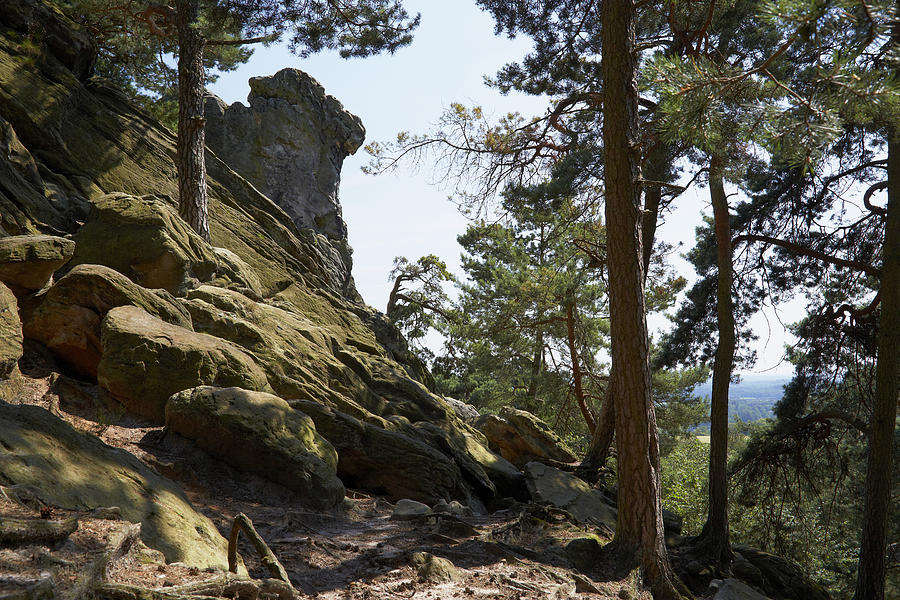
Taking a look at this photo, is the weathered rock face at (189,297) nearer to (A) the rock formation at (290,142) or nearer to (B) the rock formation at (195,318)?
(B) the rock formation at (195,318)

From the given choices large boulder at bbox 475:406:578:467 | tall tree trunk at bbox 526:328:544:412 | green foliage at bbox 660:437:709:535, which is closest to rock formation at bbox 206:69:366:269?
tall tree trunk at bbox 526:328:544:412

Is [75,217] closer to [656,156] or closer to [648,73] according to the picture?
[648,73]

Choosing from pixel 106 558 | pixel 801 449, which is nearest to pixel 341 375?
pixel 106 558

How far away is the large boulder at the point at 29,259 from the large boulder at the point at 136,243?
142cm

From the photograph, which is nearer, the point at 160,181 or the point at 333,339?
the point at 333,339

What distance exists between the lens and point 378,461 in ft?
23.2

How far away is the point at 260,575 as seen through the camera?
3.60m

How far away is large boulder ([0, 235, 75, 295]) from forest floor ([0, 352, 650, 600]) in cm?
99

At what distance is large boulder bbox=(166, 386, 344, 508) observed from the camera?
215 inches

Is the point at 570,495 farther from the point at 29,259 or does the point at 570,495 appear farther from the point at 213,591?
the point at 29,259

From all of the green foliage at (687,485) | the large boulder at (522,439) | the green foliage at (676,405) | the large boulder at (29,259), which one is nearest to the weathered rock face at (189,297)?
the large boulder at (29,259)

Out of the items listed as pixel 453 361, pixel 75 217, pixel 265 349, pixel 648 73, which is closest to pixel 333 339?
pixel 265 349

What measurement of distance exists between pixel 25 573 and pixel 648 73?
4.71 metres

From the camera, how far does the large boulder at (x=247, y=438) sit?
5.47 metres
